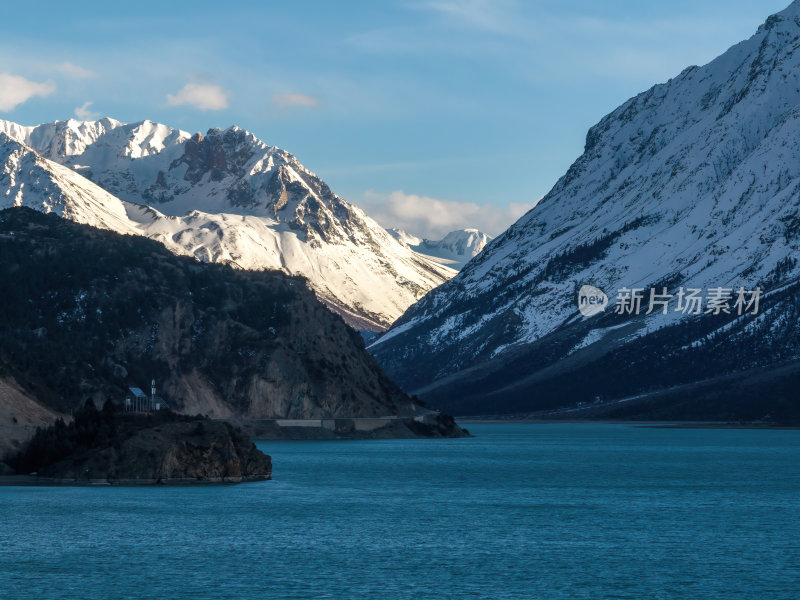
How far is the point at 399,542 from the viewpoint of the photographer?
374ft

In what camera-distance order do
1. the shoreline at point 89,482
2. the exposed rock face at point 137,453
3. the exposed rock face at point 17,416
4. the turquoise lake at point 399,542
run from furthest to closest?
1. the exposed rock face at point 17,416
2. the exposed rock face at point 137,453
3. the shoreline at point 89,482
4. the turquoise lake at point 399,542

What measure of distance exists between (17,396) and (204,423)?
33160mm

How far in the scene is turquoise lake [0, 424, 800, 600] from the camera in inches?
3654

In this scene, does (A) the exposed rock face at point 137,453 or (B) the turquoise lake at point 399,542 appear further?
(A) the exposed rock face at point 137,453

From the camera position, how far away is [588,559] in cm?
10506

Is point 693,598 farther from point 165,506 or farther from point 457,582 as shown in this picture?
point 165,506

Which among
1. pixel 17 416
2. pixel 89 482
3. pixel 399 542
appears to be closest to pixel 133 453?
pixel 89 482

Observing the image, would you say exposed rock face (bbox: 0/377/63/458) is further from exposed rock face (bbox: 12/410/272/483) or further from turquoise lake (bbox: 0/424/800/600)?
turquoise lake (bbox: 0/424/800/600)

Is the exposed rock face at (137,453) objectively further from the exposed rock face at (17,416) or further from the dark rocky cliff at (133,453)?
the exposed rock face at (17,416)

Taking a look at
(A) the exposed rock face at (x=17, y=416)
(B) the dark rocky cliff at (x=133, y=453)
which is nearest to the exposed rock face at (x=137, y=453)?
(B) the dark rocky cliff at (x=133, y=453)

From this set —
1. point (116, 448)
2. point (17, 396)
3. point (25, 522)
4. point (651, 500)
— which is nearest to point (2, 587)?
point (25, 522)

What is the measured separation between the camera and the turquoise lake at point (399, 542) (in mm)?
92812

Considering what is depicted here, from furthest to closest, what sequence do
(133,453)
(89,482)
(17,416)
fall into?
(17,416)
(133,453)
(89,482)

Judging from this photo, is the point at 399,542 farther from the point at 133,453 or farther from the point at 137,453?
the point at 133,453
